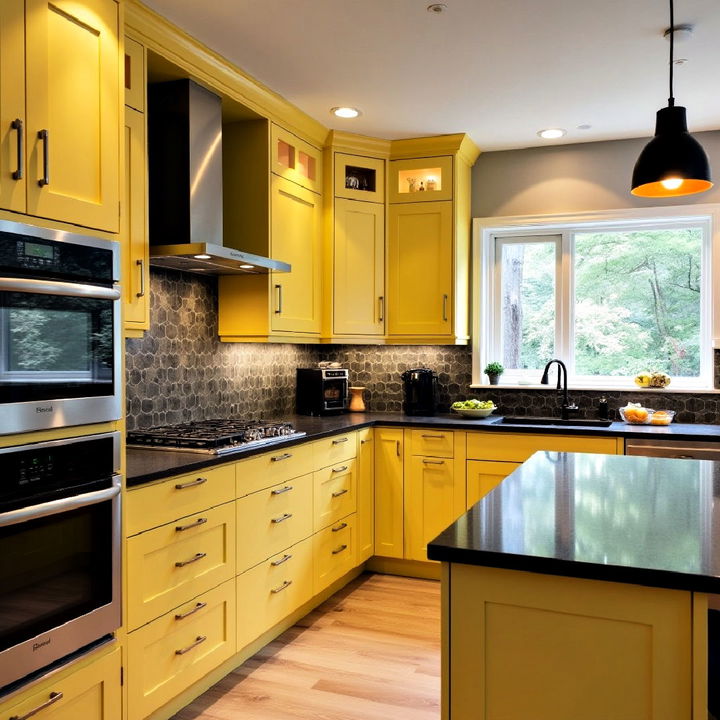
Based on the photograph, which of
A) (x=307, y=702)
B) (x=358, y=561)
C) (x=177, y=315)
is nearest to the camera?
(x=307, y=702)

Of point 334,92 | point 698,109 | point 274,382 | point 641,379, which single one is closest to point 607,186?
point 698,109

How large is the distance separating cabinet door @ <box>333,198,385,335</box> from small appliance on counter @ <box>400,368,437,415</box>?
1.14 ft

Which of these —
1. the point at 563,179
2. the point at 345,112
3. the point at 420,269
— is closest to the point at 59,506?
the point at 345,112

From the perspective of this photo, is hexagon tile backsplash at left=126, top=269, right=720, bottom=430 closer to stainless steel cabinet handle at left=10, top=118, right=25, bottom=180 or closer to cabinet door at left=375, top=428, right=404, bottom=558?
cabinet door at left=375, top=428, right=404, bottom=558

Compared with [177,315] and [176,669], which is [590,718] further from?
[177,315]

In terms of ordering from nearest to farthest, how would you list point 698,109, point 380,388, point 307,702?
point 307,702, point 698,109, point 380,388

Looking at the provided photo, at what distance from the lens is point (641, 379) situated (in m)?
4.18

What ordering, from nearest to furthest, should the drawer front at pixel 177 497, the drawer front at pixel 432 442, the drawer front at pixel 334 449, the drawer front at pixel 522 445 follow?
the drawer front at pixel 177 497 < the drawer front at pixel 334 449 < the drawer front at pixel 522 445 < the drawer front at pixel 432 442

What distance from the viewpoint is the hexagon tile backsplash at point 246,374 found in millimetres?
3238

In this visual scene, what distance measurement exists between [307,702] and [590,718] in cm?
160

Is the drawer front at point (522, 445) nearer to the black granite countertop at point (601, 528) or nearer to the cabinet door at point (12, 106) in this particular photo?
the black granite countertop at point (601, 528)

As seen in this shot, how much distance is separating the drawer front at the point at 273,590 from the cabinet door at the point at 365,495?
2.05 ft

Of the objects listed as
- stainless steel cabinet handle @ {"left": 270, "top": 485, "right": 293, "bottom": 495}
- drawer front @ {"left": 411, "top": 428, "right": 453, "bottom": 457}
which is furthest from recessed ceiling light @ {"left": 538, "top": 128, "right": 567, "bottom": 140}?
stainless steel cabinet handle @ {"left": 270, "top": 485, "right": 293, "bottom": 495}

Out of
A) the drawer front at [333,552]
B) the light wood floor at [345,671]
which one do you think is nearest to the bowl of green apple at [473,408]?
the drawer front at [333,552]
